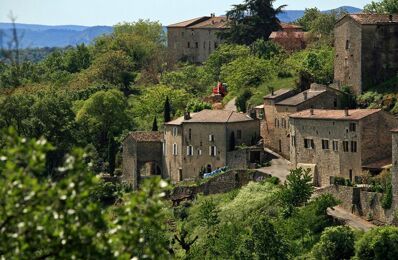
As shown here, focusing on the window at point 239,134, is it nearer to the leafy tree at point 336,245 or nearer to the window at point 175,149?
the window at point 175,149

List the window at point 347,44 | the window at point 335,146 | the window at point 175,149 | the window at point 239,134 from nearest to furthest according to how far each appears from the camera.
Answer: the window at point 335,146 → the window at point 347,44 → the window at point 239,134 → the window at point 175,149

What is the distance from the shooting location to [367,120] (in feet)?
212

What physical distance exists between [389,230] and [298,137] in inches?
600

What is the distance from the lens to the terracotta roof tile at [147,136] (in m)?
80.2

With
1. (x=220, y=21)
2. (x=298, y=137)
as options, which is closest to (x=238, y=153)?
(x=298, y=137)

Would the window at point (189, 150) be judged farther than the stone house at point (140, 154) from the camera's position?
No

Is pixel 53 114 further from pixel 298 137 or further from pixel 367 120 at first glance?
pixel 367 120

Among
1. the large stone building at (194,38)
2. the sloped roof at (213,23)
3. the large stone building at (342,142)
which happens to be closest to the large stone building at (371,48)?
the large stone building at (342,142)

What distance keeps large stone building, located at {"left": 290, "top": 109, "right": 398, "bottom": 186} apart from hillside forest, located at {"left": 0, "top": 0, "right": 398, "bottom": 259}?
179 cm

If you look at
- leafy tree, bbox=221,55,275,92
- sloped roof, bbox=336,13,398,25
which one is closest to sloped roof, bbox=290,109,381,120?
sloped roof, bbox=336,13,398,25

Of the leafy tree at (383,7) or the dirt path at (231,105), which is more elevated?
the leafy tree at (383,7)

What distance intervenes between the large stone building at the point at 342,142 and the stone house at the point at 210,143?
5.10 meters

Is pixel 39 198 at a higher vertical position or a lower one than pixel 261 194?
higher

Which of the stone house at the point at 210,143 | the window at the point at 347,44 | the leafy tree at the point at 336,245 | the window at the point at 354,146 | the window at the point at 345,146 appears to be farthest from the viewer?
the stone house at the point at 210,143
